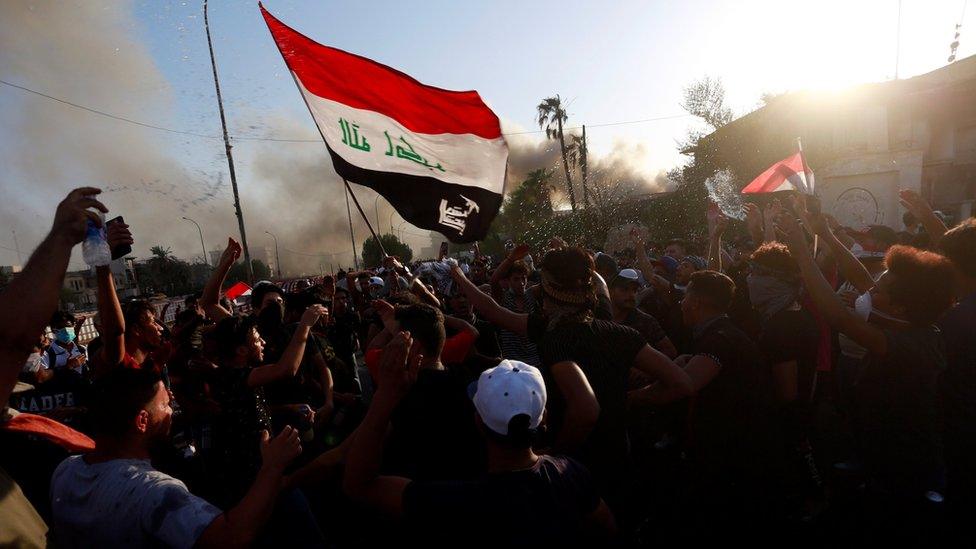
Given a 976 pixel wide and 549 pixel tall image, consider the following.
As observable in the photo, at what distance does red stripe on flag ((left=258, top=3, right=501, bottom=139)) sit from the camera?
164 inches

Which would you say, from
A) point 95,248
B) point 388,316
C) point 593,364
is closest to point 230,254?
point 388,316

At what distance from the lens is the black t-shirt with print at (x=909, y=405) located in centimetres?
259

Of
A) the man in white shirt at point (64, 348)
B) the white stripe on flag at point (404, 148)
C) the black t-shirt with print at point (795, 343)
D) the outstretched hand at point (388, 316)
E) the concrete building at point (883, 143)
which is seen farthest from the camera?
the concrete building at point (883, 143)

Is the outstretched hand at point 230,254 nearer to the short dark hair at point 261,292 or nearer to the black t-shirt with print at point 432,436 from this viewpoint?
the short dark hair at point 261,292

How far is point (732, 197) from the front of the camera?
3144 centimetres

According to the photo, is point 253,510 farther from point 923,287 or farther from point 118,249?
point 923,287

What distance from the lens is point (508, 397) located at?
71.0 inches

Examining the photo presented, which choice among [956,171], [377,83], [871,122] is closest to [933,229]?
[377,83]

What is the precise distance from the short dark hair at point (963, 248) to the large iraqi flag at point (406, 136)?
117 inches

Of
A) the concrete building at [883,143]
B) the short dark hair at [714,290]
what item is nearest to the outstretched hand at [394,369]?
the short dark hair at [714,290]

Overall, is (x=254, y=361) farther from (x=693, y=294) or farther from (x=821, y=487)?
(x=821, y=487)

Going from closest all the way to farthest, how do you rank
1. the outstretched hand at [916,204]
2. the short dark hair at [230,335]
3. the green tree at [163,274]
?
the short dark hair at [230,335], the outstretched hand at [916,204], the green tree at [163,274]

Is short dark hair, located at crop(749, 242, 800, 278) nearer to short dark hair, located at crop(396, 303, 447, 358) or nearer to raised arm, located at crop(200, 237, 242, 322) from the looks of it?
short dark hair, located at crop(396, 303, 447, 358)

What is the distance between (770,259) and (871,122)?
30.1 m
